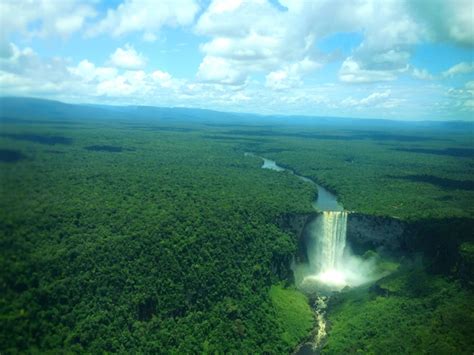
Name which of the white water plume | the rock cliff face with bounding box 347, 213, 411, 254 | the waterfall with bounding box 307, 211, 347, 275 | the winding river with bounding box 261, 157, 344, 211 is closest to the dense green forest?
the rock cliff face with bounding box 347, 213, 411, 254

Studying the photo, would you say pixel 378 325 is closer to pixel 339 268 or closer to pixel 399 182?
pixel 339 268

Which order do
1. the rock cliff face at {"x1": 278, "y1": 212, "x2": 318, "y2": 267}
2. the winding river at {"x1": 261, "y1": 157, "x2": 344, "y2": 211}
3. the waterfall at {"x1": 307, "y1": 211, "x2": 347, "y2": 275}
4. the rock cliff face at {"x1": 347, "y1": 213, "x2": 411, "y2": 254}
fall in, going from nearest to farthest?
the rock cliff face at {"x1": 347, "y1": 213, "x2": 411, "y2": 254} → the rock cliff face at {"x1": 278, "y1": 212, "x2": 318, "y2": 267} → the waterfall at {"x1": 307, "y1": 211, "x2": 347, "y2": 275} → the winding river at {"x1": 261, "y1": 157, "x2": 344, "y2": 211}

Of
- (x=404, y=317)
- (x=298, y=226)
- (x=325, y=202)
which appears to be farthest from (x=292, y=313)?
(x=325, y=202)

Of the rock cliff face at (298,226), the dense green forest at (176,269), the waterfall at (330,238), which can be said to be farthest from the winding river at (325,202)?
the rock cliff face at (298,226)

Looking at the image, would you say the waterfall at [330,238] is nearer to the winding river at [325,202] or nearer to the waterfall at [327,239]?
the waterfall at [327,239]

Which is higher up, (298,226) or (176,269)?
(298,226)

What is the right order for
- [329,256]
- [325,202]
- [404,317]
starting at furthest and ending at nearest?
[325,202] < [329,256] < [404,317]

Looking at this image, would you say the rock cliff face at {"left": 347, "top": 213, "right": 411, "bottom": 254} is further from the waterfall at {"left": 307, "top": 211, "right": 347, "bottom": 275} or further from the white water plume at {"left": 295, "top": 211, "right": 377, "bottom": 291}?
the waterfall at {"left": 307, "top": 211, "right": 347, "bottom": 275}

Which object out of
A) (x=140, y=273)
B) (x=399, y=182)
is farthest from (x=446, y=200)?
(x=140, y=273)

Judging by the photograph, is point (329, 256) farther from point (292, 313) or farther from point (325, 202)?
point (325, 202)
